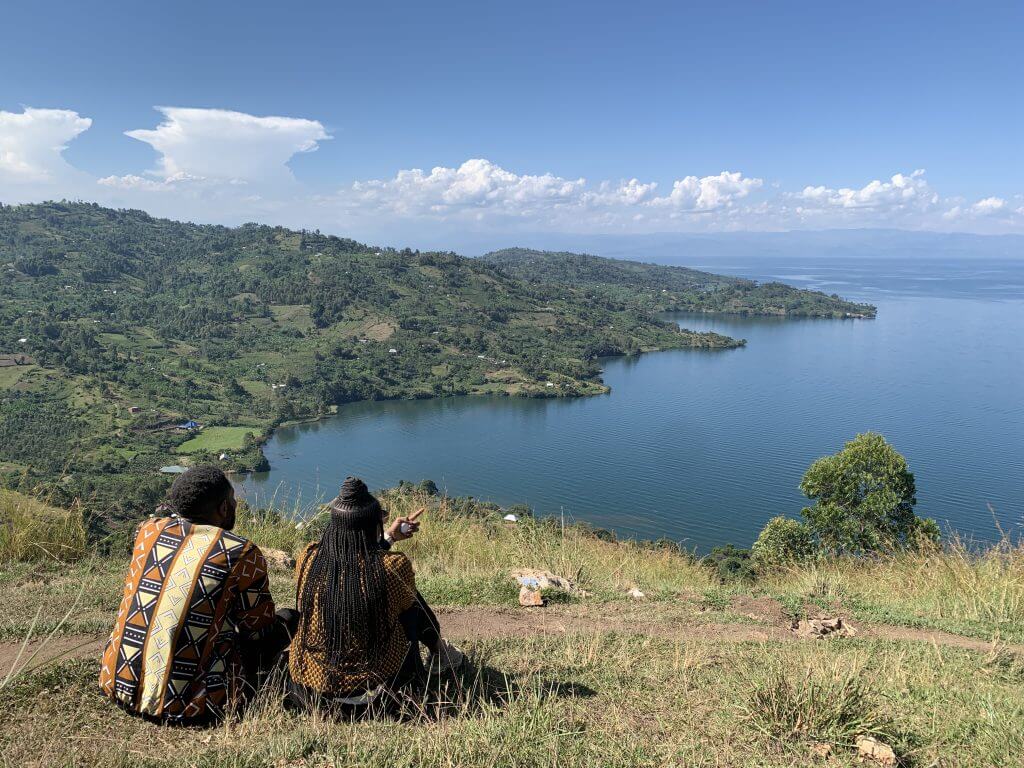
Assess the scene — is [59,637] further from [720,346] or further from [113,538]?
[720,346]

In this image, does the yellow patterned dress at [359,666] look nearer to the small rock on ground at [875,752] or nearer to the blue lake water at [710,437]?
the small rock on ground at [875,752]

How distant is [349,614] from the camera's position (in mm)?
2135

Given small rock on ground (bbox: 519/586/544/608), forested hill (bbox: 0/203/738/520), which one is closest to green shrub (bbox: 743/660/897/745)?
small rock on ground (bbox: 519/586/544/608)

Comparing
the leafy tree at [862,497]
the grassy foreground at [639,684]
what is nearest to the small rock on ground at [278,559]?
the grassy foreground at [639,684]

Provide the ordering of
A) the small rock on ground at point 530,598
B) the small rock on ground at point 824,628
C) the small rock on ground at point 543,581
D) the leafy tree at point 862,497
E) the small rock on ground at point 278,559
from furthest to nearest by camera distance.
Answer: the leafy tree at point 862,497
the small rock on ground at point 278,559
the small rock on ground at point 543,581
the small rock on ground at point 530,598
the small rock on ground at point 824,628

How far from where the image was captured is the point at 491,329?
3666 inches

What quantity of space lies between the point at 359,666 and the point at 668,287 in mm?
153370

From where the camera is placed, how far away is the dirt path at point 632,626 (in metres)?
3.44

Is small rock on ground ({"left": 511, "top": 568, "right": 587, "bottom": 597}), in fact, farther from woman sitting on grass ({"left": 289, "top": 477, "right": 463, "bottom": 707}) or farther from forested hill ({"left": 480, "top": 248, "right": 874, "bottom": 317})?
forested hill ({"left": 480, "top": 248, "right": 874, "bottom": 317})

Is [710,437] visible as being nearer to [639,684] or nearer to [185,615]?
[639,684]

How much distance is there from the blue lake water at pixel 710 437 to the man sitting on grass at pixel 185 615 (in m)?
17.9

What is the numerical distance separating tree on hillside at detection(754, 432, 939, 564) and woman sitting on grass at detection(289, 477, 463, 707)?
43.0 ft

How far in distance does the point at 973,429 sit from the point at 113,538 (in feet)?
190

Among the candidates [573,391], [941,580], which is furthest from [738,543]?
[573,391]
